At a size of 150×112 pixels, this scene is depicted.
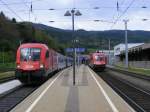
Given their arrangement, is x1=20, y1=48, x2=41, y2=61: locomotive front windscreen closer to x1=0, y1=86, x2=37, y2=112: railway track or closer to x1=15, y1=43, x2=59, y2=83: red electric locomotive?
x1=15, y1=43, x2=59, y2=83: red electric locomotive

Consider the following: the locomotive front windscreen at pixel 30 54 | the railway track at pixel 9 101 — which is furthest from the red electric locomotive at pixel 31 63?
the railway track at pixel 9 101

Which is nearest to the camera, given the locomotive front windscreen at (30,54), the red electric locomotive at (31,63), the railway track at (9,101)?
the railway track at (9,101)

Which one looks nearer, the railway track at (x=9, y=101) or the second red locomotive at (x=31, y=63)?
the railway track at (x=9, y=101)

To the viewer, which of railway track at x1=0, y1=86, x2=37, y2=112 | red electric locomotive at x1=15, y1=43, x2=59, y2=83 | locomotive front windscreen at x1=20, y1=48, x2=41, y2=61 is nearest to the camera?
railway track at x1=0, y1=86, x2=37, y2=112

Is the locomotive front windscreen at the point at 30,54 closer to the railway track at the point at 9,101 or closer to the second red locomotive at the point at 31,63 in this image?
the second red locomotive at the point at 31,63

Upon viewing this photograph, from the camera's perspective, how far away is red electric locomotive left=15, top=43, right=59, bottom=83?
32.3 metres

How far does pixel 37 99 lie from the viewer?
21703mm

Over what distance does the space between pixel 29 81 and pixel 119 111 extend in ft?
52.7

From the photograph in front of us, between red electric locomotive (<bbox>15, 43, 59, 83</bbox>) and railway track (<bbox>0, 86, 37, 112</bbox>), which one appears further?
red electric locomotive (<bbox>15, 43, 59, 83</bbox>)

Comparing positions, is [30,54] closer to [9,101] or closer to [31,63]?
[31,63]

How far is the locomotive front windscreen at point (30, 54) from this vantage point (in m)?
33.6

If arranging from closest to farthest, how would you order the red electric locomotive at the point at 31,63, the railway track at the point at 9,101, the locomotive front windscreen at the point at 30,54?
the railway track at the point at 9,101
the red electric locomotive at the point at 31,63
the locomotive front windscreen at the point at 30,54

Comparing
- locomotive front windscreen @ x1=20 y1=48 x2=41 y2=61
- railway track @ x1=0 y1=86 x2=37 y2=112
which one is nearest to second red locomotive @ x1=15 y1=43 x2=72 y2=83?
locomotive front windscreen @ x1=20 y1=48 x2=41 y2=61

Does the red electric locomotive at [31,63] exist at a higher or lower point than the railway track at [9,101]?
higher
